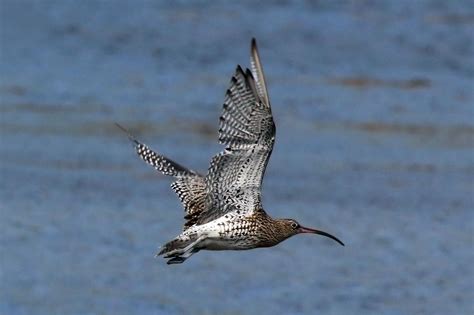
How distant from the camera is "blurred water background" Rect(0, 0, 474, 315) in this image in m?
10.7

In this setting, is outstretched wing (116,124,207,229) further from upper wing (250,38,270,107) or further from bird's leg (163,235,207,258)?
upper wing (250,38,270,107)

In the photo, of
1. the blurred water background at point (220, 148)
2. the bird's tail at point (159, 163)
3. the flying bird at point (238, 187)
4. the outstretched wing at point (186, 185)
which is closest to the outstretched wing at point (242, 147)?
the flying bird at point (238, 187)

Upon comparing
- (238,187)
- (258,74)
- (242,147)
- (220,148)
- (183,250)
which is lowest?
(183,250)

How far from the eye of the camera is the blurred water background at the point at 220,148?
10727 millimetres

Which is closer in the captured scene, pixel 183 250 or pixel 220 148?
pixel 183 250

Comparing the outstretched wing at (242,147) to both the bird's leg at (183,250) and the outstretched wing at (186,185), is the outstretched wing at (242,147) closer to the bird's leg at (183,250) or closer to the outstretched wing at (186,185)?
the outstretched wing at (186,185)

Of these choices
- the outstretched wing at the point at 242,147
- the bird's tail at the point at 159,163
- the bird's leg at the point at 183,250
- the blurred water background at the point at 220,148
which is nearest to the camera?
the outstretched wing at the point at 242,147

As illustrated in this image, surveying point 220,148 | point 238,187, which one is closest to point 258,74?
point 238,187

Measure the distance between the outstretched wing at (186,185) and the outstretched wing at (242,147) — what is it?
20 cm

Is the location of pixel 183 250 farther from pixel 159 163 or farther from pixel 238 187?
pixel 159 163

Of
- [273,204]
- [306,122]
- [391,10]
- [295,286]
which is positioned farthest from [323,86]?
[295,286]

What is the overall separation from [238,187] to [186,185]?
2.45 ft

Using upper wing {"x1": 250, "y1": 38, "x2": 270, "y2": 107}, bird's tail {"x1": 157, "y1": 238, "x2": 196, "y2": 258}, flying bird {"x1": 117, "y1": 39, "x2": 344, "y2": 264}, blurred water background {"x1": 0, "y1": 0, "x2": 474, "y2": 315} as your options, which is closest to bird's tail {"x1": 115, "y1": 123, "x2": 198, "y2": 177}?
flying bird {"x1": 117, "y1": 39, "x2": 344, "y2": 264}

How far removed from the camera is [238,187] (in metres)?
7.45
